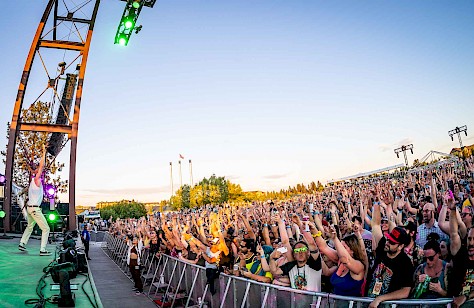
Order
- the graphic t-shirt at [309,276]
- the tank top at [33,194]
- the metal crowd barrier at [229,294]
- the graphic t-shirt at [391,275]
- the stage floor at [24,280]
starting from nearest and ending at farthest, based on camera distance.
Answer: the graphic t-shirt at [391,275] < the metal crowd barrier at [229,294] < the graphic t-shirt at [309,276] < the stage floor at [24,280] < the tank top at [33,194]

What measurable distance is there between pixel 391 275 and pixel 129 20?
8853 mm

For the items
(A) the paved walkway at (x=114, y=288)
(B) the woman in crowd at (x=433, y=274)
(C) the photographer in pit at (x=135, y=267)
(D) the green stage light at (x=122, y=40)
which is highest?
(D) the green stage light at (x=122, y=40)

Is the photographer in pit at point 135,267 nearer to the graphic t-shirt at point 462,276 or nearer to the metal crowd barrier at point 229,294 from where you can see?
the metal crowd barrier at point 229,294

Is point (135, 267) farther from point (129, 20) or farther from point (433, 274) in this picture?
point (433, 274)

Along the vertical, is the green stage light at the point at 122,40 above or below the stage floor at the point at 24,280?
above

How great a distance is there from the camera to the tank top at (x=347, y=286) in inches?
170

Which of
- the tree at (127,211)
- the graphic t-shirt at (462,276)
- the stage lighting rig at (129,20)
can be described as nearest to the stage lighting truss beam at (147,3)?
the stage lighting rig at (129,20)

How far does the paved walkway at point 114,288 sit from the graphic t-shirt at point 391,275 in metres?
7.00

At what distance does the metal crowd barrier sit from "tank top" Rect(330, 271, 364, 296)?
246 millimetres

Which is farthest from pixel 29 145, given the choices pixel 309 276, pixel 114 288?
pixel 309 276

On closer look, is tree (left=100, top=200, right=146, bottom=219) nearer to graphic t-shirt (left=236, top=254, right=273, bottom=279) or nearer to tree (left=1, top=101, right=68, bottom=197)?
tree (left=1, top=101, right=68, bottom=197)

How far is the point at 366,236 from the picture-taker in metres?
5.65

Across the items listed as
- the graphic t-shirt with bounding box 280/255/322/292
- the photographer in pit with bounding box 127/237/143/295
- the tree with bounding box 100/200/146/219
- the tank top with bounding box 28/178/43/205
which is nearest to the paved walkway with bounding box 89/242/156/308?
the photographer in pit with bounding box 127/237/143/295

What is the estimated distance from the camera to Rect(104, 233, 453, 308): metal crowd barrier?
159 inches
